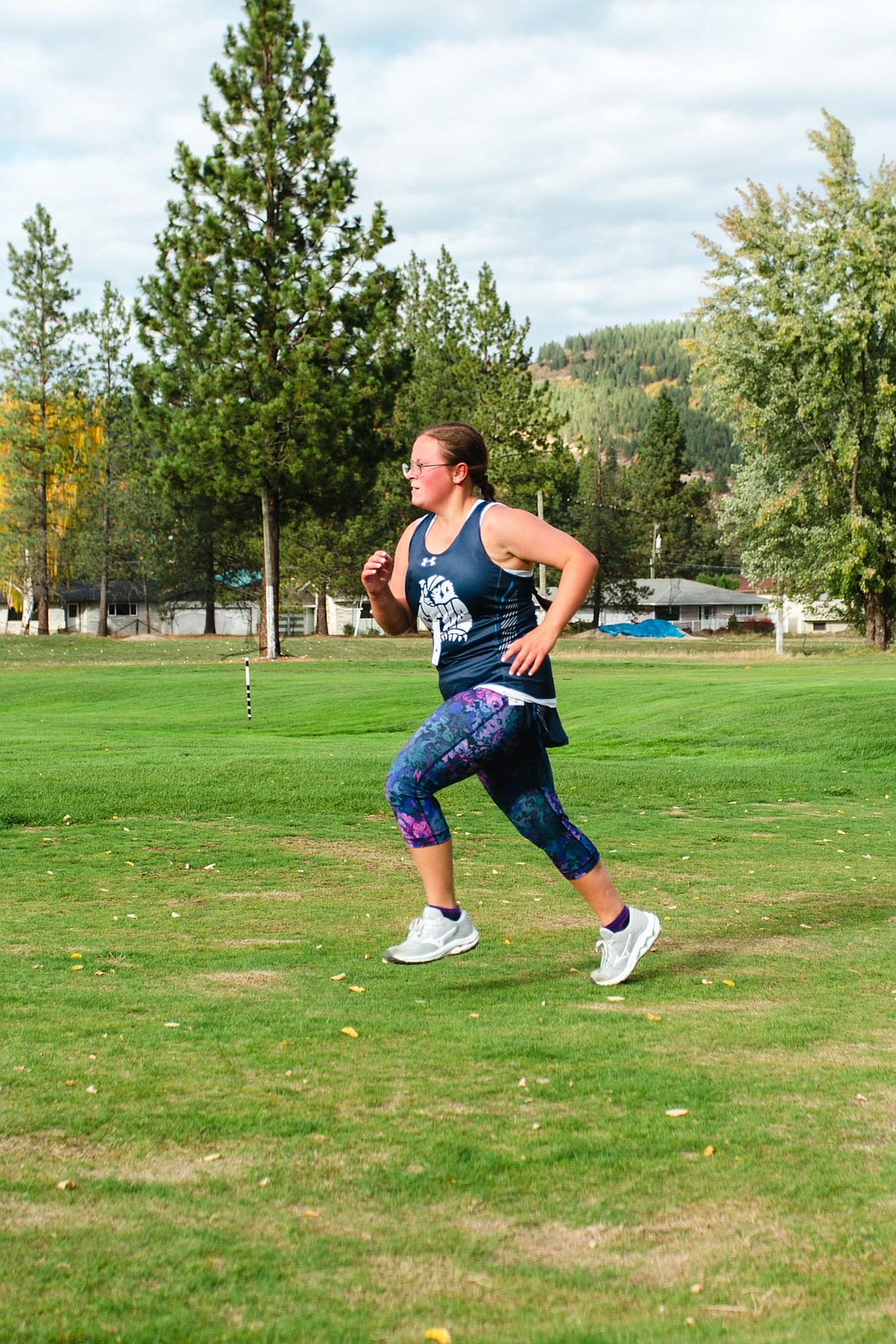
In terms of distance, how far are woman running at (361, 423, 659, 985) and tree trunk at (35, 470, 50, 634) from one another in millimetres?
69730

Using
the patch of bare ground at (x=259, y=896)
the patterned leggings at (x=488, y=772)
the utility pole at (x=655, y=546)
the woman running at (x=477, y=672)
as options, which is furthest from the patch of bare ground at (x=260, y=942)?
the utility pole at (x=655, y=546)

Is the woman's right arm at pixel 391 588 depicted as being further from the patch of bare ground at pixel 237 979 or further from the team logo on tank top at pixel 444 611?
the patch of bare ground at pixel 237 979

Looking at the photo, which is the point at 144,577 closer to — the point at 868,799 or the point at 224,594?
the point at 224,594

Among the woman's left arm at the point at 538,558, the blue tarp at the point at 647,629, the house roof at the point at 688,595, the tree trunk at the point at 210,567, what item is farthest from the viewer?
the house roof at the point at 688,595

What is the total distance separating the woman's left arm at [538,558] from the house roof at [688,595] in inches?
4888

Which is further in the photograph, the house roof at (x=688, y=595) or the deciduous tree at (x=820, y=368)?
the house roof at (x=688, y=595)

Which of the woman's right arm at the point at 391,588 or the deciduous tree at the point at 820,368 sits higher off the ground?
the deciduous tree at the point at 820,368

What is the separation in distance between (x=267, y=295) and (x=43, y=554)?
34.6 metres

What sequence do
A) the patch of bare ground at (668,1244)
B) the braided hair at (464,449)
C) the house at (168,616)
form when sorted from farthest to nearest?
1. the house at (168,616)
2. the braided hair at (464,449)
3. the patch of bare ground at (668,1244)

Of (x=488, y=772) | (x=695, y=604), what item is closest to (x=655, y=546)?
(x=695, y=604)

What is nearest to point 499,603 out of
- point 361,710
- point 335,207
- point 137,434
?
point 361,710

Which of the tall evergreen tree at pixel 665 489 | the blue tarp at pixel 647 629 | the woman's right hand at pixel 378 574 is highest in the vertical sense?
the tall evergreen tree at pixel 665 489

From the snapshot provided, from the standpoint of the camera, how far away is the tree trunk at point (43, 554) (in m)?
75.2

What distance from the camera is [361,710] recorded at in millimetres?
25469
